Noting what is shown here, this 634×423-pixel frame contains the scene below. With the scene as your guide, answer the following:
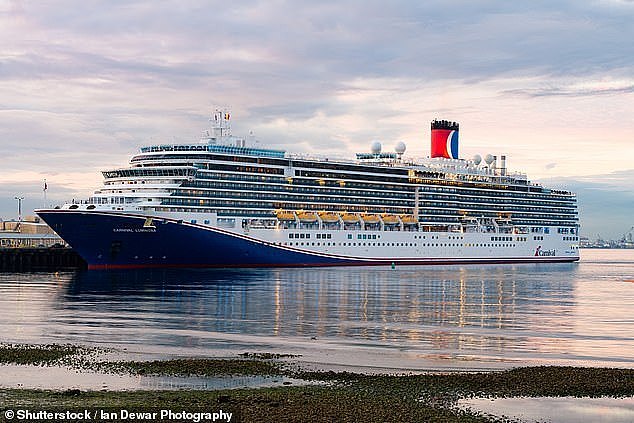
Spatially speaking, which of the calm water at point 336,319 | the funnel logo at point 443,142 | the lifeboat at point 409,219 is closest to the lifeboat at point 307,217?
the lifeboat at point 409,219

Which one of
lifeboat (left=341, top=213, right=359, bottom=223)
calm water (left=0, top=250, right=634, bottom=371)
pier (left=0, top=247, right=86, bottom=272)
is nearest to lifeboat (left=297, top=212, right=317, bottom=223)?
lifeboat (left=341, top=213, right=359, bottom=223)

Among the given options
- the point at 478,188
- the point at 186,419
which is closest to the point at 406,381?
the point at 186,419

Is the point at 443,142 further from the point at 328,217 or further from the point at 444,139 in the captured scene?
the point at 328,217

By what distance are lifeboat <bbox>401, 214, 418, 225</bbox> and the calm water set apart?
132 feet

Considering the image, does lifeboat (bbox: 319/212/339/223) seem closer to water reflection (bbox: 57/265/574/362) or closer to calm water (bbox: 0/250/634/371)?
water reflection (bbox: 57/265/574/362)

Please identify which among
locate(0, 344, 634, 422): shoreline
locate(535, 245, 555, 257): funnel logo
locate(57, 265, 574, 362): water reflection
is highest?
locate(535, 245, 555, 257): funnel logo

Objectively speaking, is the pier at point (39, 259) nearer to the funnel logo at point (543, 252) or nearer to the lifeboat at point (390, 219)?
the lifeboat at point (390, 219)

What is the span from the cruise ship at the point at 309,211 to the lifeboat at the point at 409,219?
179 mm

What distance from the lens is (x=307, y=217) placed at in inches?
4284

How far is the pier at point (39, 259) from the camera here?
4309 inches

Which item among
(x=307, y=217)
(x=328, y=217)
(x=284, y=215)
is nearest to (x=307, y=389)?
(x=284, y=215)

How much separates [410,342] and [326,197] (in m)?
74.7

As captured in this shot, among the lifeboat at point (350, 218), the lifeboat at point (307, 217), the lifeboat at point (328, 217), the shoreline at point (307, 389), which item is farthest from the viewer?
the lifeboat at point (350, 218)

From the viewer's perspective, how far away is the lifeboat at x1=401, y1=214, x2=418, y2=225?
124 metres
